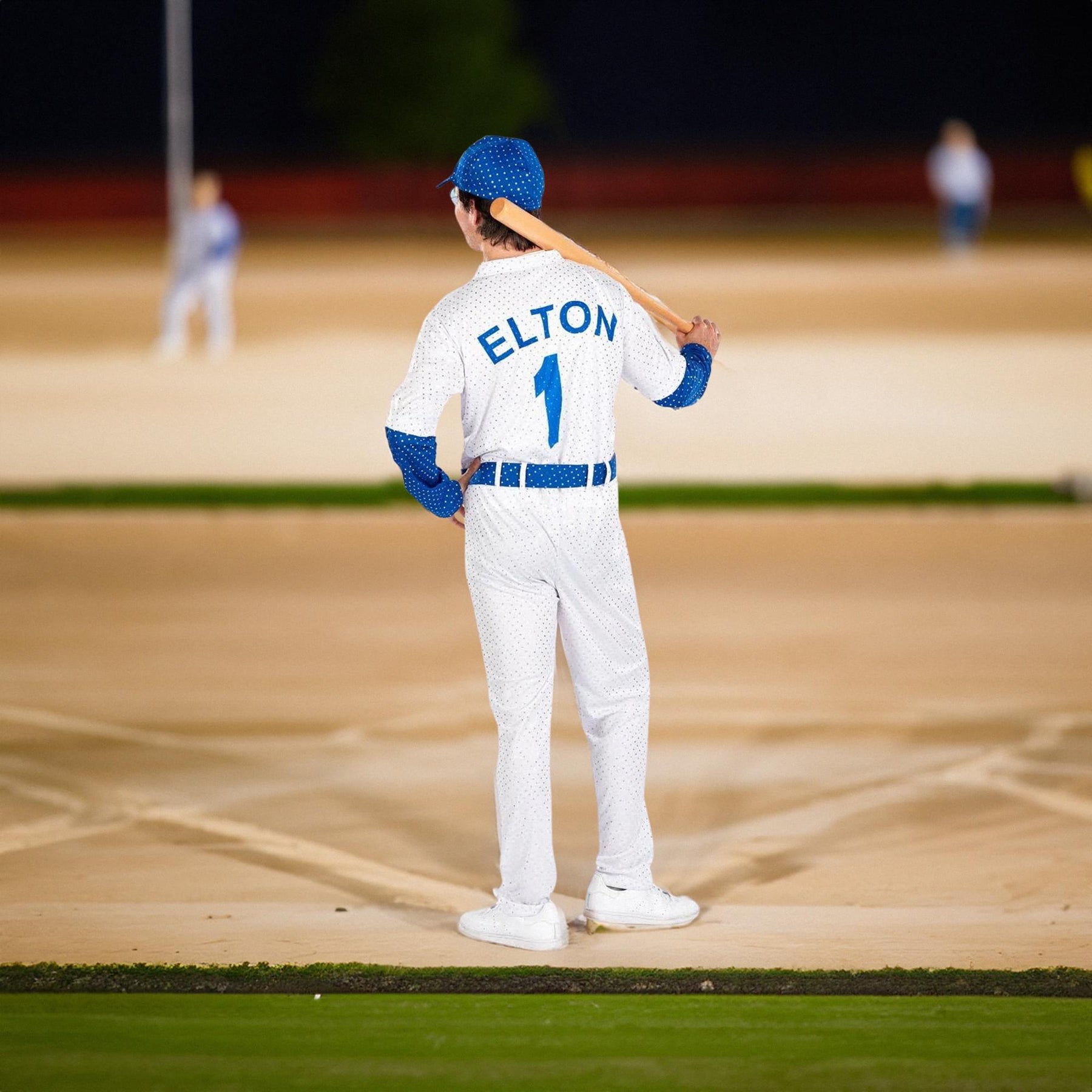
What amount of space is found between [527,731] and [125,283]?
77.5ft

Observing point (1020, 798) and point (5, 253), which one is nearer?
point (1020, 798)

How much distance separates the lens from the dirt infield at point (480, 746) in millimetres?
4758

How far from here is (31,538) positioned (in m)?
10.5

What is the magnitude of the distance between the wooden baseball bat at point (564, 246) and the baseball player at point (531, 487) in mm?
45

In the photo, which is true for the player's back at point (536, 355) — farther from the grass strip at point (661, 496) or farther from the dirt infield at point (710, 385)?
the grass strip at point (661, 496)

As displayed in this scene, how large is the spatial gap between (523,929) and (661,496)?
286 inches

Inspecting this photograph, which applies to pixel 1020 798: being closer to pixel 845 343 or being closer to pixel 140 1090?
pixel 140 1090

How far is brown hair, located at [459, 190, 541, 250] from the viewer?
176 inches

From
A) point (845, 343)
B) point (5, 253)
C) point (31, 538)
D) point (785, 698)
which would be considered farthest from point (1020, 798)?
point (5, 253)

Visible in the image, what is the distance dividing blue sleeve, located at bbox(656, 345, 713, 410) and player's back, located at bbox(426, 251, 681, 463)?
0.86ft

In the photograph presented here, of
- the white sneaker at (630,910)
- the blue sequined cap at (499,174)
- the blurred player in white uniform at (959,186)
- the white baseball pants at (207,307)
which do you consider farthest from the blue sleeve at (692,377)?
the blurred player in white uniform at (959,186)

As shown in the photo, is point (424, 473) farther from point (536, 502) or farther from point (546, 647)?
point (546, 647)

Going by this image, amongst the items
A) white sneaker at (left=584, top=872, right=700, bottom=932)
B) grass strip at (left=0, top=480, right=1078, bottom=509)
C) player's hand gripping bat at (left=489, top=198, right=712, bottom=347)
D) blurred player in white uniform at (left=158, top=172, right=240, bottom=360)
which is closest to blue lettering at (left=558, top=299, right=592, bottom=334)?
player's hand gripping bat at (left=489, top=198, right=712, bottom=347)

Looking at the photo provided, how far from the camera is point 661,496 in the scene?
11.7 metres
